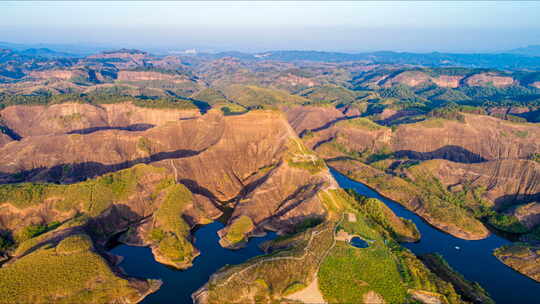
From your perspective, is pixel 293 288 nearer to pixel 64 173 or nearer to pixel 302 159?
pixel 302 159

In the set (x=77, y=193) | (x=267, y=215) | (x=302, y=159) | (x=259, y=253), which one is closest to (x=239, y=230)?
(x=259, y=253)

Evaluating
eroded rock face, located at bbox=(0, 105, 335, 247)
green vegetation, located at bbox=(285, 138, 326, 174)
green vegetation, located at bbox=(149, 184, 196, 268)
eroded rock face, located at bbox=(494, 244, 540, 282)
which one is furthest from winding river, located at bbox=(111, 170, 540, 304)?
green vegetation, located at bbox=(285, 138, 326, 174)

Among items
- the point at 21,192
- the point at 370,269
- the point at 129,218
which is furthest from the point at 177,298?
the point at 21,192

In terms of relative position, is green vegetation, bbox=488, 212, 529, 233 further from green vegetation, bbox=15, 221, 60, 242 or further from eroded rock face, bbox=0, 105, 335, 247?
green vegetation, bbox=15, 221, 60, 242

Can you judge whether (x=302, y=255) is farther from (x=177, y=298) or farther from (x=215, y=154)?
(x=215, y=154)

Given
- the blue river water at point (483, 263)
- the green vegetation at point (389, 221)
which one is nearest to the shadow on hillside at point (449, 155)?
the blue river water at point (483, 263)

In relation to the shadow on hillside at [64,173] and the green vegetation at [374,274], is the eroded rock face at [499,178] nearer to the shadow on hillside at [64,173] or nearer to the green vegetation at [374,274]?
the green vegetation at [374,274]
